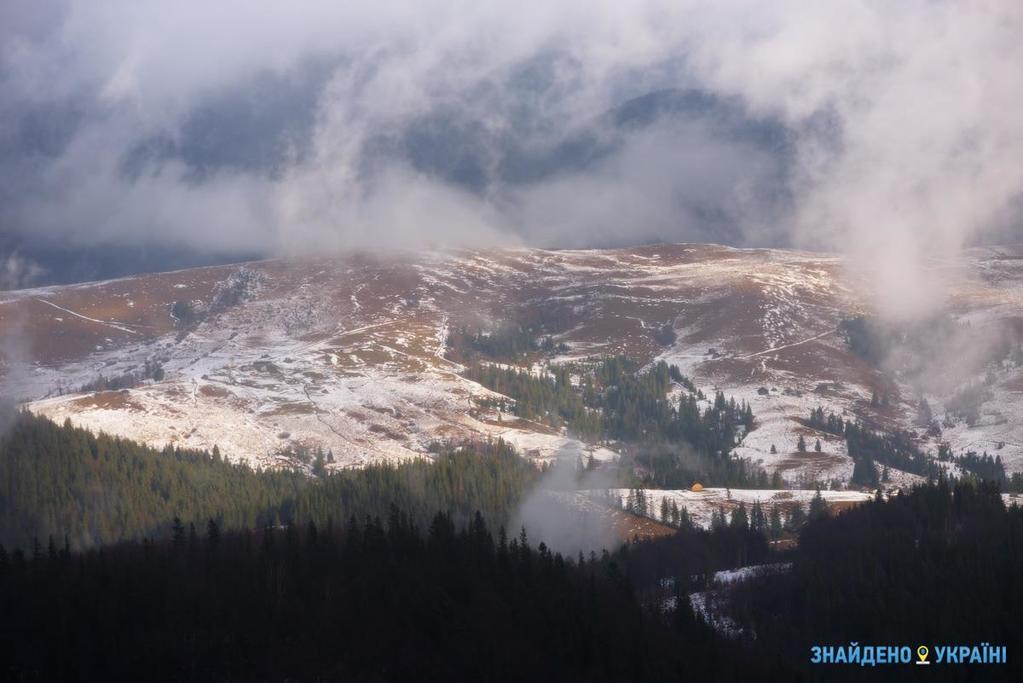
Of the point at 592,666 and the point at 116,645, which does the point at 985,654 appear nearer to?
the point at 592,666

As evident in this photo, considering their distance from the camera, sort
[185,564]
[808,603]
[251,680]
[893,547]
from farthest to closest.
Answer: [893,547], [808,603], [185,564], [251,680]

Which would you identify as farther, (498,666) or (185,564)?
(185,564)

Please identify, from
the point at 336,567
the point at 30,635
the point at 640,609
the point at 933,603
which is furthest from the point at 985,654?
the point at 30,635

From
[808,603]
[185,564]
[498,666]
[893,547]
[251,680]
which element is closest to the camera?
[251,680]

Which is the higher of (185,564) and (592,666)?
(185,564)

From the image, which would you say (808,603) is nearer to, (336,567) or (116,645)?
(336,567)

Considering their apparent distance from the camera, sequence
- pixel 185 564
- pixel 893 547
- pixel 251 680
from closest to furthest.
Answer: pixel 251 680 → pixel 185 564 → pixel 893 547

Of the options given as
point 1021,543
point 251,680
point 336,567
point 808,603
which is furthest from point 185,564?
point 1021,543

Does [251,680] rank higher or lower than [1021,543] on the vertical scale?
lower

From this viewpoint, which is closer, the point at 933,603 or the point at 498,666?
the point at 498,666
